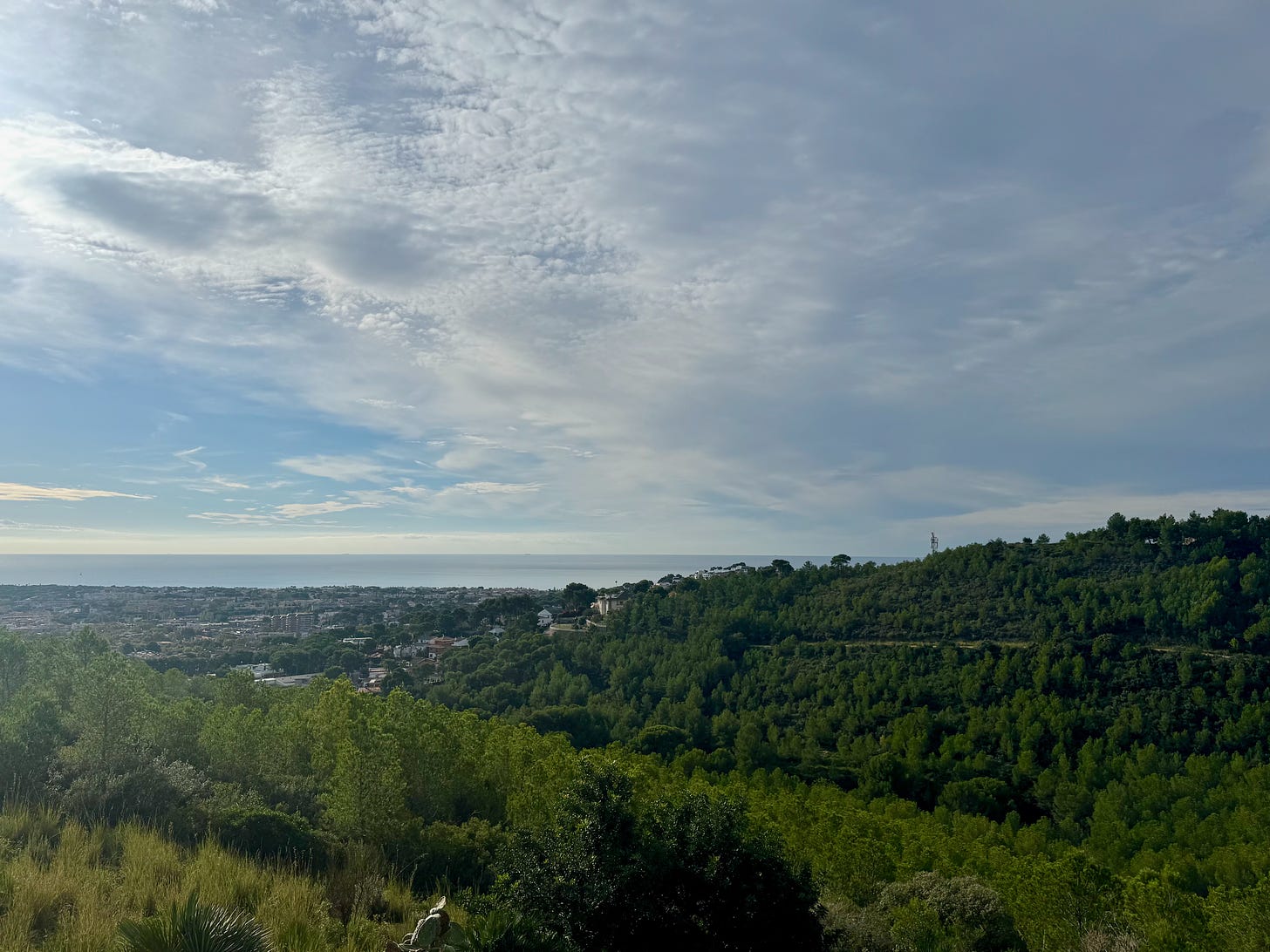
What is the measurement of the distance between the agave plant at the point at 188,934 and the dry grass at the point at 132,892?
759 millimetres

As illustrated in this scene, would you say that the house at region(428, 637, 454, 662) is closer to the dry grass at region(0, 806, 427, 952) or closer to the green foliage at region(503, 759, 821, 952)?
the dry grass at region(0, 806, 427, 952)

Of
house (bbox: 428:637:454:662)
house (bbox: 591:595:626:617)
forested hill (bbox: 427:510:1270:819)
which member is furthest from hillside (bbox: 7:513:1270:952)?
house (bbox: 591:595:626:617)

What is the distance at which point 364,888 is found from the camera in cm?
734

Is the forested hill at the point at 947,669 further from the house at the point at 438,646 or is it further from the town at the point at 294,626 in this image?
the town at the point at 294,626

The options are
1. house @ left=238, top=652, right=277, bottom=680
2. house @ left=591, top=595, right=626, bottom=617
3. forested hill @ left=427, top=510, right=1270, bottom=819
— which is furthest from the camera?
house @ left=591, top=595, right=626, bottom=617

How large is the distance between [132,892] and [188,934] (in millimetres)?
3164

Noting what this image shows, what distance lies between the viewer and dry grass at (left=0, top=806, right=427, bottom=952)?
16.1 ft

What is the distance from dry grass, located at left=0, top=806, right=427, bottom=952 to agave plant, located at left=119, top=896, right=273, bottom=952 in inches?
29.9

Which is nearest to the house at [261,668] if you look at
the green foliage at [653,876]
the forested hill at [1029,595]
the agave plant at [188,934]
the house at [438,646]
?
the house at [438,646]

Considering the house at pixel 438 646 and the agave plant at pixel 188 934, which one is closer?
the agave plant at pixel 188 934

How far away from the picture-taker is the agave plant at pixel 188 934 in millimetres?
3438

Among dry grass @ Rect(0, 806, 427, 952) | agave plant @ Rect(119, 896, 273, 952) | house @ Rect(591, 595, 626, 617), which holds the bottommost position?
house @ Rect(591, 595, 626, 617)

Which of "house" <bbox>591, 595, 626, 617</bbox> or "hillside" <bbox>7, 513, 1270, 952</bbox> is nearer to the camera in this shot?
"hillside" <bbox>7, 513, 1270, 952</bbox>

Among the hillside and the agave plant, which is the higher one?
the agave plant
